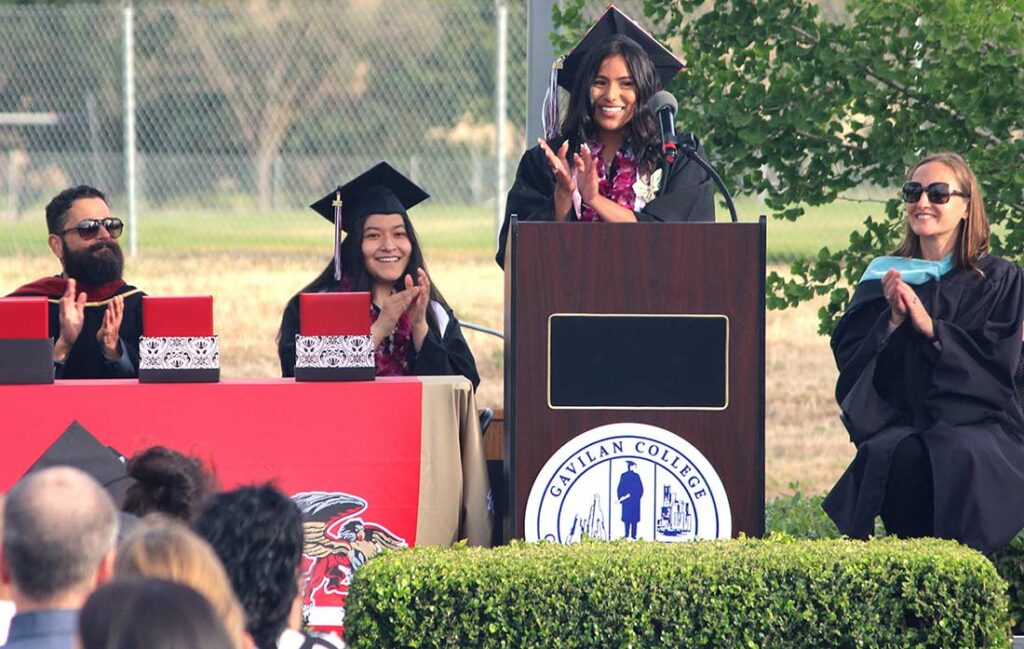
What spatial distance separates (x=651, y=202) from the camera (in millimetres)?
5691

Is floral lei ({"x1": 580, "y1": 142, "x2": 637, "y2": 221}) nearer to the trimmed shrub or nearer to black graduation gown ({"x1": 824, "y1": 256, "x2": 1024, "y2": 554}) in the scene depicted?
black graduation gown ({"x1": 824, "y1": 256, "x2": 1024, "y2": 554})

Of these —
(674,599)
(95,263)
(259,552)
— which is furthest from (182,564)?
(95,263)

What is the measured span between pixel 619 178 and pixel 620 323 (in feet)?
2.86

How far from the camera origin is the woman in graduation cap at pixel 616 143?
571 cm

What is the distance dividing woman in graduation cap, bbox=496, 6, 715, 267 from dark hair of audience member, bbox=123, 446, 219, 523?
170 centimetres

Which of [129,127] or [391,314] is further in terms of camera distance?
[129,127]

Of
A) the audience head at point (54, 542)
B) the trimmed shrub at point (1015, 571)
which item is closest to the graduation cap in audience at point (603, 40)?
the trimmed shrub at point (1015, 571)

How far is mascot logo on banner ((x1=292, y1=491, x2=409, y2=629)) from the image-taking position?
5309mm

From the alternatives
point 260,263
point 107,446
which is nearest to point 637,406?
point 107,446

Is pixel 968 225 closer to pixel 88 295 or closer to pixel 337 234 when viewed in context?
pixel 337 234

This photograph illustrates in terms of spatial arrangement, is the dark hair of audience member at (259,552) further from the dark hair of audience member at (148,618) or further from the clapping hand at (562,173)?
the clapping hand at (562,173)

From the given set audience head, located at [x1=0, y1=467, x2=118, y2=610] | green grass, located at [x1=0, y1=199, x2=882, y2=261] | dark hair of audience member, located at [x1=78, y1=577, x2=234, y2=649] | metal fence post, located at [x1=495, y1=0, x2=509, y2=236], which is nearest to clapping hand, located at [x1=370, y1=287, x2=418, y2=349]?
audience head, located at [x1=0, y1=467, x2=118, y2=610]

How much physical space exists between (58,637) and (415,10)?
460 inches

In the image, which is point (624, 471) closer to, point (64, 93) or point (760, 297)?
point (760, 297)
